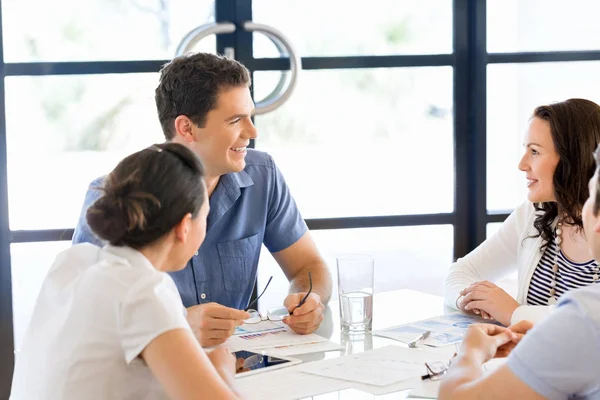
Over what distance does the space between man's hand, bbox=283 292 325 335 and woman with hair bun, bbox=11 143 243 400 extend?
42cm

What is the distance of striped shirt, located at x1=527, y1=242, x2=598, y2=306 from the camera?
214 cm

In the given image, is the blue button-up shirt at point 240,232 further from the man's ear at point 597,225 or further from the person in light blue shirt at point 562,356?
the man's ear at point 597,225

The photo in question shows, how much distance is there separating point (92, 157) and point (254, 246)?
3.73 ft

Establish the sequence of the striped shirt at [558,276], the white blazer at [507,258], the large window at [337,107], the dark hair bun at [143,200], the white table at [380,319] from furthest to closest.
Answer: the large window at [337,107]
the white blazer at [507,258]
the striped shirt at [558,276]
the white table at [380,319]
the dark hair bun at [143,200]

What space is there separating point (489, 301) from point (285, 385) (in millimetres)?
692

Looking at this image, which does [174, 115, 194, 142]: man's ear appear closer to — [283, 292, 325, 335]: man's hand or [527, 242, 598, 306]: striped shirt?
[283, 292, 325, 335]: man's hand

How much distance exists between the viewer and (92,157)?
3320 millimetres

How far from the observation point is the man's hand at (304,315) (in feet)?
6.32

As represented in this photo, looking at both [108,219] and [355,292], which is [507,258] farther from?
[108,219]

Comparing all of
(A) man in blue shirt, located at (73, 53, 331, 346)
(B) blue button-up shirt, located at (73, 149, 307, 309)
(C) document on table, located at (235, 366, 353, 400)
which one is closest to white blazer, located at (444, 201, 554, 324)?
(A) man in blue shirt, located at (73, 53, 331, 346)

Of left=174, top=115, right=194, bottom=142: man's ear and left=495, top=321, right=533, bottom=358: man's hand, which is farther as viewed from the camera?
left=174, top=115, right=194, bottom=142: man's ear

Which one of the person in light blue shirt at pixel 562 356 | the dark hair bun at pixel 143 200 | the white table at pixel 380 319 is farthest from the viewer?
the white table at pixel 380 319

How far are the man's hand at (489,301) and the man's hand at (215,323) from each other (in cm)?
61

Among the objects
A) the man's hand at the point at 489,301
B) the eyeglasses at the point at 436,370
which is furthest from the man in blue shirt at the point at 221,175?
the eyeglasses at the point at 436,370
